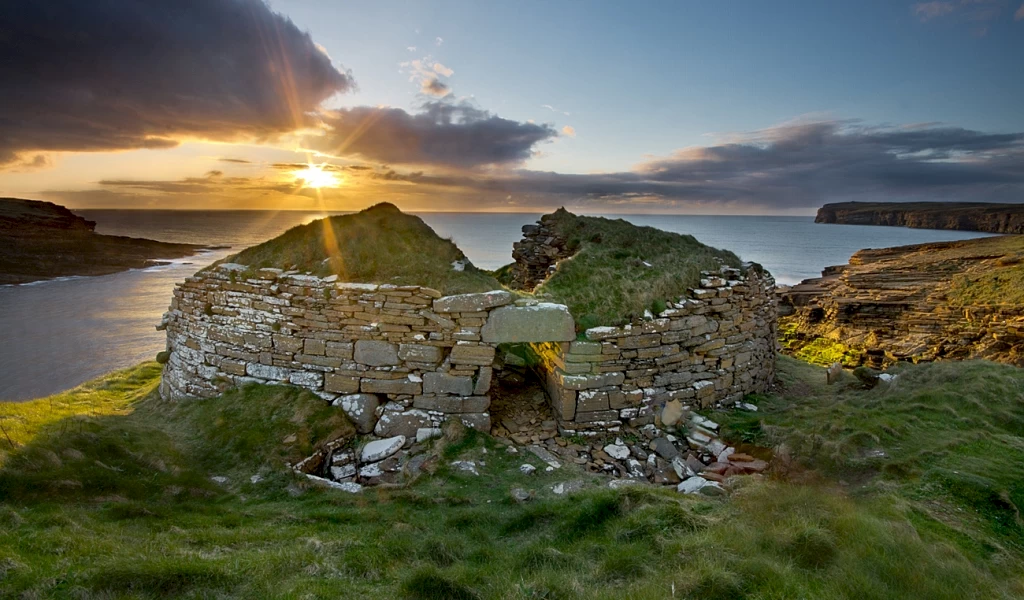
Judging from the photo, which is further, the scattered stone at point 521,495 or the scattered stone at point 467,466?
the scattered stone at point 467,466

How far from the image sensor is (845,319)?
24.7m

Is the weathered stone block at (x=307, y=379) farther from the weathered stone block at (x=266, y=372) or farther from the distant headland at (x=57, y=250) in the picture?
the distant headland at (x=57, y=250)

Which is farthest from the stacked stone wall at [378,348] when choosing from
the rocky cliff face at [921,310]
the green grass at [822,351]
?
the rocky cliff face at [921,310]

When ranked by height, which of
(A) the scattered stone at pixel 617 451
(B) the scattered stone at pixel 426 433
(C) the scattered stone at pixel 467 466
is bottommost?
(A) the scattered stone at pixel 617 451

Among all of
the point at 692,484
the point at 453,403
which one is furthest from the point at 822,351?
the point at 453,403

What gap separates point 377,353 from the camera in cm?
830

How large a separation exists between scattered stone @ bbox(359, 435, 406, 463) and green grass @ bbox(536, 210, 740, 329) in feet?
13.4

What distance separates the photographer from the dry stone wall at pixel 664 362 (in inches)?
327

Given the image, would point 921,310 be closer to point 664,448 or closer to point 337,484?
point 664,448

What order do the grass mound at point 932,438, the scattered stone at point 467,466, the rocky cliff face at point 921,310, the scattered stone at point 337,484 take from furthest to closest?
the rocky cliff face at point 921,310 < the scattered stone at point 467,466 < the scattered stone at point 337,484 < the grass mound at point 932,438

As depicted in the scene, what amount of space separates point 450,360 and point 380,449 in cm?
199

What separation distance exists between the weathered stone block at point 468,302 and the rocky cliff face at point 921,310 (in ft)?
63.2

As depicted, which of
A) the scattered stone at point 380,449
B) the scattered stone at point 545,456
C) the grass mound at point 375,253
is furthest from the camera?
the grass mound at point 375,253

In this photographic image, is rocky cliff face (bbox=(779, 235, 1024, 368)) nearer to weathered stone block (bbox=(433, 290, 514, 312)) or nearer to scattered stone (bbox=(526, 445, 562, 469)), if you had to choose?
scattered stone (bbox=(526, 445, 562, 469))
